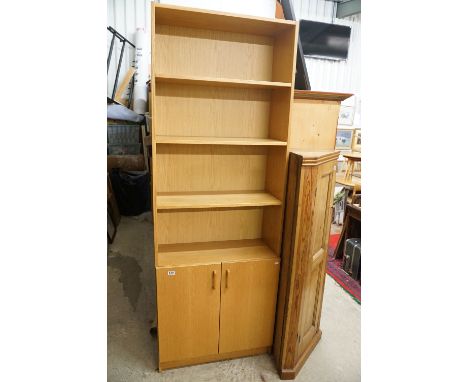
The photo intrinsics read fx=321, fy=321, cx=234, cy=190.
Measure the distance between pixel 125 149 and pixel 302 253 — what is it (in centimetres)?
397

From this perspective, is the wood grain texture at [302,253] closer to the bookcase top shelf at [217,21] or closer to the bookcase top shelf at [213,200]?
the bookcase top shelf at [213,200]

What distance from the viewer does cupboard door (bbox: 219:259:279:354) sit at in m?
2.04

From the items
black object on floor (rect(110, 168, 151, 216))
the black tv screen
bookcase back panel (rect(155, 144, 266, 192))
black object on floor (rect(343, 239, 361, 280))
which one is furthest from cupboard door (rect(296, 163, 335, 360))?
the black tv screen

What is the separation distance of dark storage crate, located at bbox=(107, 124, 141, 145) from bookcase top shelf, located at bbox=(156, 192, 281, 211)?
3.32 meters

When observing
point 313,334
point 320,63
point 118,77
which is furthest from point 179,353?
point 320,63

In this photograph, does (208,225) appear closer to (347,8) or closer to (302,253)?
(302,253)

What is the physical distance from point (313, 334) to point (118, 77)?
16.0 feet

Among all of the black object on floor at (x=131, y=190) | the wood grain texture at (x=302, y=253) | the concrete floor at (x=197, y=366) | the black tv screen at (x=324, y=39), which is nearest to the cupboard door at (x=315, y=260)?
the wood grain texture at (x=302, y=253)

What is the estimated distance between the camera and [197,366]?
2.15 metres

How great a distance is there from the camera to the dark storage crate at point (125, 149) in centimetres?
503

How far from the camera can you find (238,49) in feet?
6.56

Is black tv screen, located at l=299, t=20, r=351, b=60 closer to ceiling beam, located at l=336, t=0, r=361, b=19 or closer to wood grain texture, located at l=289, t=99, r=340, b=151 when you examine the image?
ceiling beam, located at l=336, t=0, r=361, b=19

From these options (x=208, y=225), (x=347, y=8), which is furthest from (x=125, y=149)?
(x=347, y=8)
